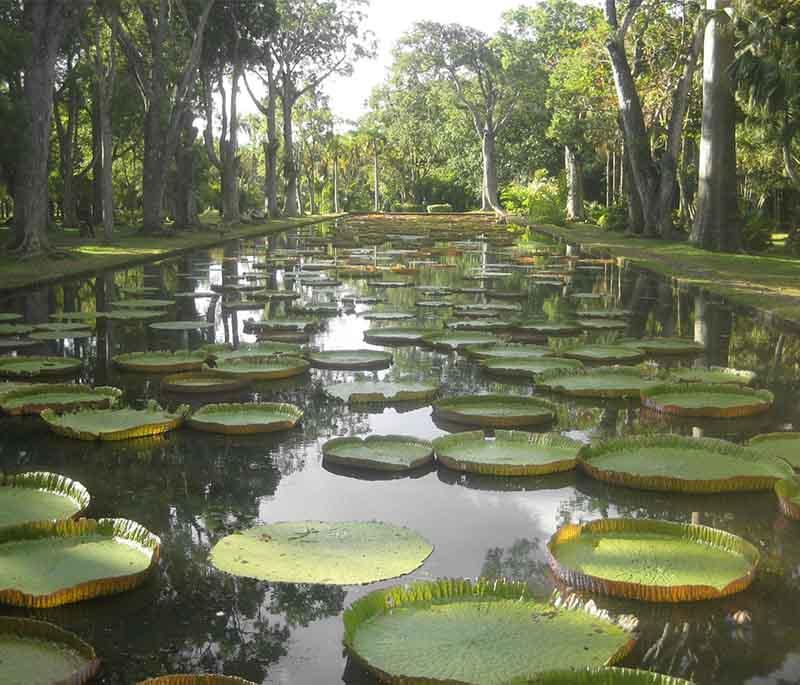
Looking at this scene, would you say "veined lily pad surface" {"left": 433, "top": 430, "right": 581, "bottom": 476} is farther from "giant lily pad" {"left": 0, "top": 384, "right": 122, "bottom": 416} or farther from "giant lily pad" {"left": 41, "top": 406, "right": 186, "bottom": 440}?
"giant lily pad" {"left": 0, "top": 384, "right": 122, "bottom": 416}

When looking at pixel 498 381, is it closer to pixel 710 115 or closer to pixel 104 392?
pixel 104 392

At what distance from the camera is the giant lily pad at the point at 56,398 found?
682 centimetres

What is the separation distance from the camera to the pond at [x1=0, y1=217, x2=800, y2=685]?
11.2 ft

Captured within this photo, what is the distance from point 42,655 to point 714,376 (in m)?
6.07

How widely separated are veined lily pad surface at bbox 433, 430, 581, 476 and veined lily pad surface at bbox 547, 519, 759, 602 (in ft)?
3.70

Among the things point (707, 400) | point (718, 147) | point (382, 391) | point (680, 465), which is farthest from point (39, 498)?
point (718, 147)

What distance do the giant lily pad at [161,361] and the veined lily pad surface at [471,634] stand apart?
206 inches

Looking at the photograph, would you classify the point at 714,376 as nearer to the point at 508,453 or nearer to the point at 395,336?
the point at 508,453

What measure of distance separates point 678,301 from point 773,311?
2.31m

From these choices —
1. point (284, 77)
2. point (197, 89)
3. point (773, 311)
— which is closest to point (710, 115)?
point (773, 311)

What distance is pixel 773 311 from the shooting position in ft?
37.7

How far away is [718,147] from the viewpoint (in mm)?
21359

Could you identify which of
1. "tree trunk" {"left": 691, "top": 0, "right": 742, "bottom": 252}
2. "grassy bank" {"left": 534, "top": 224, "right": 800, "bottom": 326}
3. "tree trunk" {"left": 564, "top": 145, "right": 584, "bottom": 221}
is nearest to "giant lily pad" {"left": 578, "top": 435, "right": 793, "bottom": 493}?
"grassy bank" {"left": 534, "top": 224, "right": 800, "bottom": 326}

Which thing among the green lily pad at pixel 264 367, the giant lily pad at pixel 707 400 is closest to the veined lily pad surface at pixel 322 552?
the giant lily pad at pixel 707 400
